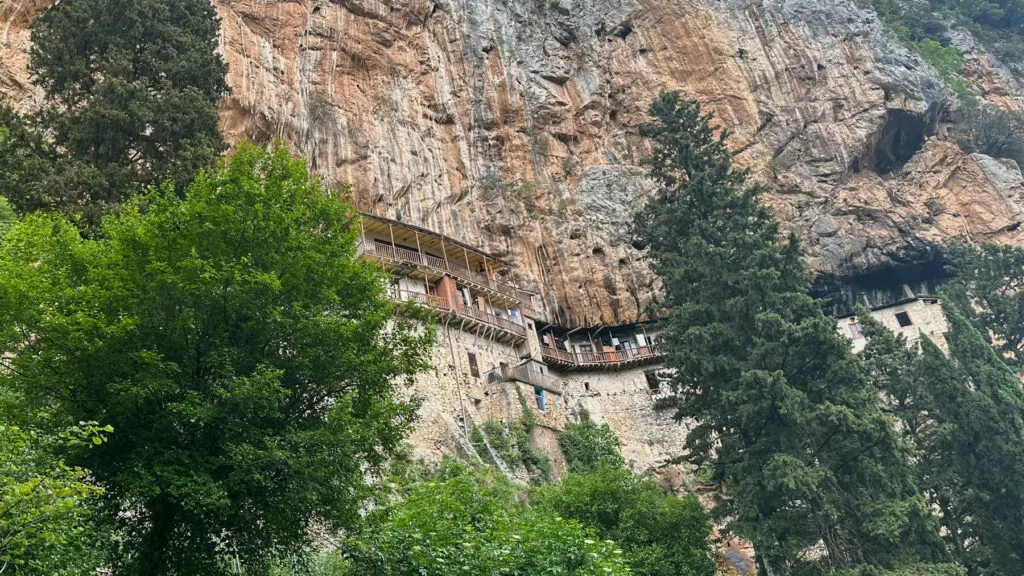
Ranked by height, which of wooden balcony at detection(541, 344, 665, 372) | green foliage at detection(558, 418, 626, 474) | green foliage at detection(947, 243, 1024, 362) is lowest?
green foliage at detection(558, 418, 626, 474)

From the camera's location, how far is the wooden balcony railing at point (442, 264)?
101 ft

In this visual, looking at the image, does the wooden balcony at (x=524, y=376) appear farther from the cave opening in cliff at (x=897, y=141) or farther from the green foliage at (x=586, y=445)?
the cave opening in cliff at (x=897, y=141)

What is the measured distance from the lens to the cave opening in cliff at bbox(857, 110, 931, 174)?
40.1 meters

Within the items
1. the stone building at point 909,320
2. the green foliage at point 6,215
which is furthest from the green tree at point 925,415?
the green foliage at point 6,215

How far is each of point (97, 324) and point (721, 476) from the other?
48.0ft

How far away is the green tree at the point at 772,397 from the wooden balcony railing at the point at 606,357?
13.7 meters

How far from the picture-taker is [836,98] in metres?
40.3

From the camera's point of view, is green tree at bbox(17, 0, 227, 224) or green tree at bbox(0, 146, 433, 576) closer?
green tree at bbox(0, 146, 433, 576)

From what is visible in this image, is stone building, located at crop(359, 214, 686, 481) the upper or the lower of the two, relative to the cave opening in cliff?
lower

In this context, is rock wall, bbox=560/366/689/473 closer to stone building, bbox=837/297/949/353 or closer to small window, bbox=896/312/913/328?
stone building, bbox=837/297/949/353

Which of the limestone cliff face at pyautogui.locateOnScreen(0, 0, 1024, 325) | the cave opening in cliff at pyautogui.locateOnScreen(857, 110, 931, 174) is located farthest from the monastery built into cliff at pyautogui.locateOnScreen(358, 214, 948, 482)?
the cave opening in cliff at pyautogui.locateOnScreen(857, 110, 931, 174)

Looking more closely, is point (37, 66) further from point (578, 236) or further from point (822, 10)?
point (822, 10)

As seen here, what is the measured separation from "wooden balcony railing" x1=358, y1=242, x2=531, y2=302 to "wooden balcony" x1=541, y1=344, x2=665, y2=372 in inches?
120

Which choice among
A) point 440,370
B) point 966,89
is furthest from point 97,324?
point 966,89
